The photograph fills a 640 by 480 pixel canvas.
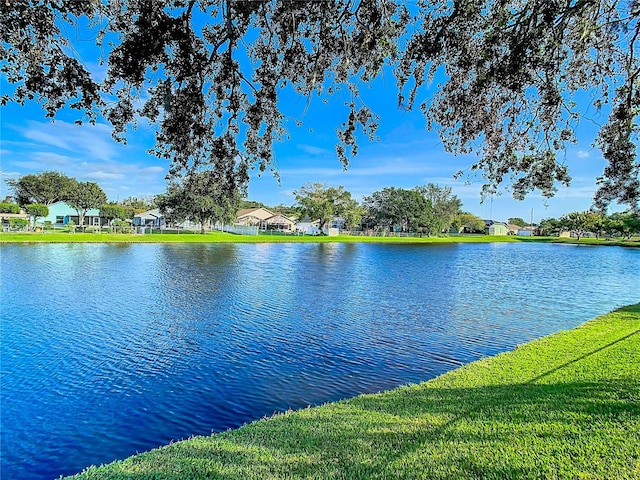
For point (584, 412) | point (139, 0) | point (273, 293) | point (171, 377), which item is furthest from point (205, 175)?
point (273, 293)

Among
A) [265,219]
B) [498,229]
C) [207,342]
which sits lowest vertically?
[207,342]

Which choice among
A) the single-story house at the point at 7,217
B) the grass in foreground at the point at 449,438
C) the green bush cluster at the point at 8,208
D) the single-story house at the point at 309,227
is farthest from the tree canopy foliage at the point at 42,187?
the grass in foreground at the point at 449,438

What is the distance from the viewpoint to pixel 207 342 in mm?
11445

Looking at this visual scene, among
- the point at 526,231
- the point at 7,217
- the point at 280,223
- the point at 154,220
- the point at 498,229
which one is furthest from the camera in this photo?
the point at 526,231

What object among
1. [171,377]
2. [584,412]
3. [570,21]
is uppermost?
[570,21]

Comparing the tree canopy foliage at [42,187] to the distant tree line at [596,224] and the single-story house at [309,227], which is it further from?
the distant tree line at [596,224]

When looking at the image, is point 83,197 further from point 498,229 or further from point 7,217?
point 498,229

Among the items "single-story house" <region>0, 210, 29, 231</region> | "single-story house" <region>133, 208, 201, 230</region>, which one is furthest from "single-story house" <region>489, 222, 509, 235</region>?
"single-story house" <region>0, 210, 29, 231</region>

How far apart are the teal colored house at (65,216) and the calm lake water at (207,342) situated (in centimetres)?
4848

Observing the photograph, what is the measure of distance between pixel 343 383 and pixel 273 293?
36.9 ft

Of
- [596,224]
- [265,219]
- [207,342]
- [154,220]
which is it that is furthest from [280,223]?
[207,342]

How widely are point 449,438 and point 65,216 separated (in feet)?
256

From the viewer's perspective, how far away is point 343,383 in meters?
8.54

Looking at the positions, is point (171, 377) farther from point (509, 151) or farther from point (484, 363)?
point (509, 151)
